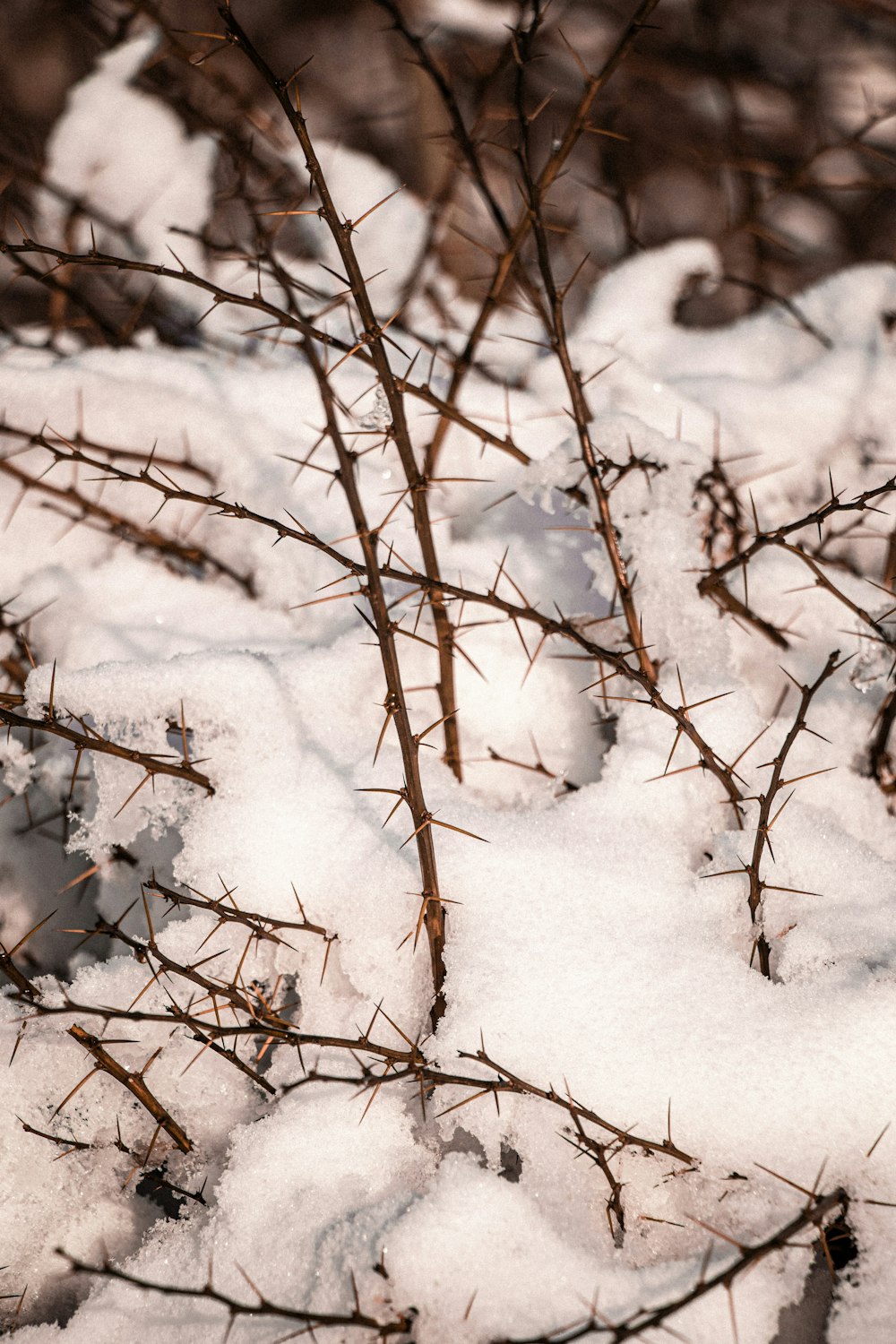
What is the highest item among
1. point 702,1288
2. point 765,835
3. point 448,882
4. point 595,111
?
point 595,111

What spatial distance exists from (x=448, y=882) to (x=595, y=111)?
2.26 metres

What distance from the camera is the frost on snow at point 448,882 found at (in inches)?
45.0

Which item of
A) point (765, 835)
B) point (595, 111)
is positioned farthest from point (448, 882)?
point (595, 111)

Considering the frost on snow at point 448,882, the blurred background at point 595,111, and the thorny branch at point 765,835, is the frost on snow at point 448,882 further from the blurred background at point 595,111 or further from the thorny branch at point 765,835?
the blurred background at point 595,111

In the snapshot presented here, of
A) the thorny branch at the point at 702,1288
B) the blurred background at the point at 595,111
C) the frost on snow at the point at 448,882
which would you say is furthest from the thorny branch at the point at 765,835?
the blurred background at the point at 595,111

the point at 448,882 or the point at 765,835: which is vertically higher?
the point at 765,835

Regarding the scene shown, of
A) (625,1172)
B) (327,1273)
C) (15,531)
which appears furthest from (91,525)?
(625,1172)

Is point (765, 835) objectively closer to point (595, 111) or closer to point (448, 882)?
point (448, 882)

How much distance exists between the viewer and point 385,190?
2.42 metres

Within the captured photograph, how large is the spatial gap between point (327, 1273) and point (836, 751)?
50.5 inches

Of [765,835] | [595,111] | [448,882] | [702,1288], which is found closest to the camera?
[702,1288]

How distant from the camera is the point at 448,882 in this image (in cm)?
132

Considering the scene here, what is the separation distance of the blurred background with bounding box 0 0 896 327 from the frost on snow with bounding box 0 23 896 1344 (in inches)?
24.8

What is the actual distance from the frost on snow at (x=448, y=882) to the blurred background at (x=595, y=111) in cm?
63
